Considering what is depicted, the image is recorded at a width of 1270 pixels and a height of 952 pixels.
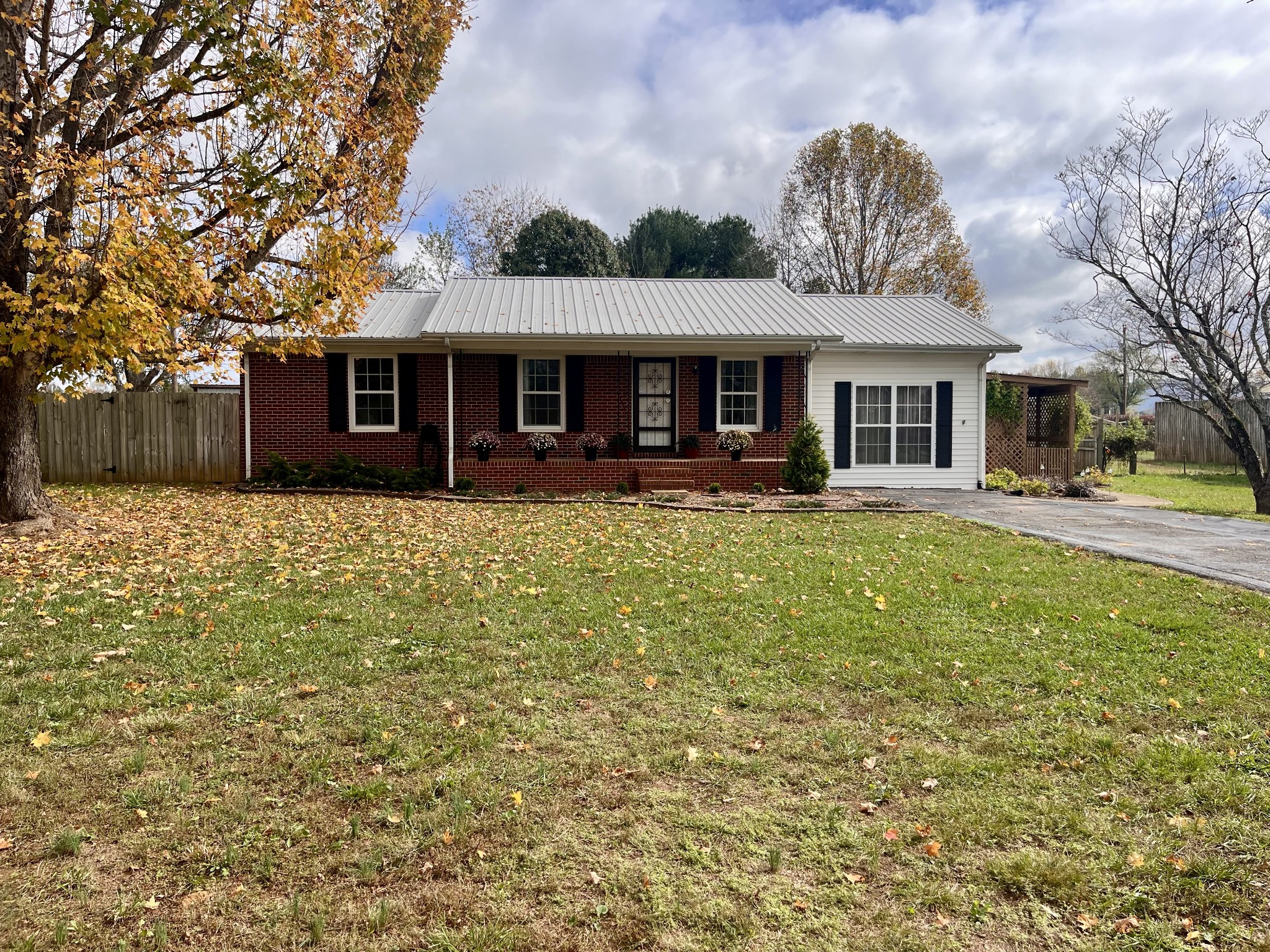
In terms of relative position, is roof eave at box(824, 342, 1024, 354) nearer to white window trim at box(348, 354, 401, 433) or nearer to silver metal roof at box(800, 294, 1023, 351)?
silver metal roof at box(800, 294, 1023, 351)

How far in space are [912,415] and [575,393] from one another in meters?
7.39

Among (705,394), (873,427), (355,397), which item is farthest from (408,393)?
(873,427)

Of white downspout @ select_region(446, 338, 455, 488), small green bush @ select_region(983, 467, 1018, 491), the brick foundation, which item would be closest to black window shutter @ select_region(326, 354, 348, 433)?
white downspout @ select_region(446, 338, 455, 488)

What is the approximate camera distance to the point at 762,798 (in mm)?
2982

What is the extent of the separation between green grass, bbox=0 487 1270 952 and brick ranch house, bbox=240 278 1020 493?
8.24 meters

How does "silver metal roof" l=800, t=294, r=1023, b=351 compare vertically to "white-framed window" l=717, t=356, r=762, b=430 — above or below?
above

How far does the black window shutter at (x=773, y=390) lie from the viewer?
15164 millimetres

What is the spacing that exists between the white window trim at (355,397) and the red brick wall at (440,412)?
0.41 ft

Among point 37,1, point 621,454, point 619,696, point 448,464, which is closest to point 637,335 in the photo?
point 621,454

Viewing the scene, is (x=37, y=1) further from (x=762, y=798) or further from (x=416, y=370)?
(x=762, y=798)

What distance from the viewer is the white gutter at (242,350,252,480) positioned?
14656 millimetres

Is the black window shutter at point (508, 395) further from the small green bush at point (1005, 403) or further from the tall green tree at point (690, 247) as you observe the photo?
the tall green tree at point (690, 247)

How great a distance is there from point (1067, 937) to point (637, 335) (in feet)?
40.5

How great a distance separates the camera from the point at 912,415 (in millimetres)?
15906
